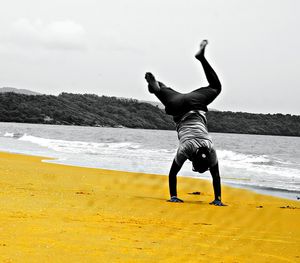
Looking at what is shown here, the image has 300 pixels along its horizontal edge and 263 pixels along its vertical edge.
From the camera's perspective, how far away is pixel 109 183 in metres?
13.1

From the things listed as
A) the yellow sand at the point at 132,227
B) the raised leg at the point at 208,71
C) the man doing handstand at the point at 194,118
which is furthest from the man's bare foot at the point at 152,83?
the yellow sand at the point at 132,227

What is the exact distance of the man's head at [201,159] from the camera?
976 cm

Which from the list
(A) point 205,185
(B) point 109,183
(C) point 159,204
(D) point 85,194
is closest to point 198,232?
(C) point 159,204

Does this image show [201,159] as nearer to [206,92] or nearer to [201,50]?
[206,92]

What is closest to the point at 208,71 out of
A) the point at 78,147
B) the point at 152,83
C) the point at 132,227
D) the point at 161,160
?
the point at 152,83

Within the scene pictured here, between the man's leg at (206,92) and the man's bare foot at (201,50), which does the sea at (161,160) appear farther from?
the man's bare foot at (201,50)

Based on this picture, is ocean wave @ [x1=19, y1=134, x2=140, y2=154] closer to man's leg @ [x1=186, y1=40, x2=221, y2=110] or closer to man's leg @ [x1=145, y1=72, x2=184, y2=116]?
man's leg @ [x1=145, y1=72, x2=184, y2=116]

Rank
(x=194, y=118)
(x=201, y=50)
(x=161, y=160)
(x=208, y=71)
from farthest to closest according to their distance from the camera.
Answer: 1. (x=161, y=160)
2. (x=194, y=118)
3. (x=208, y=71)
4. (x=201, y=50)

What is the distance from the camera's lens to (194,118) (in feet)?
32.6

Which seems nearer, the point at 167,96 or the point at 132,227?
the point at 132,227

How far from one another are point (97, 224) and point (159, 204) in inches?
117

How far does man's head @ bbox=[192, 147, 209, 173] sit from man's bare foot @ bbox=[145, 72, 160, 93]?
1.29 m

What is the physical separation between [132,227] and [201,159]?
3374mm

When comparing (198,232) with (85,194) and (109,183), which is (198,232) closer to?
(85,194)
